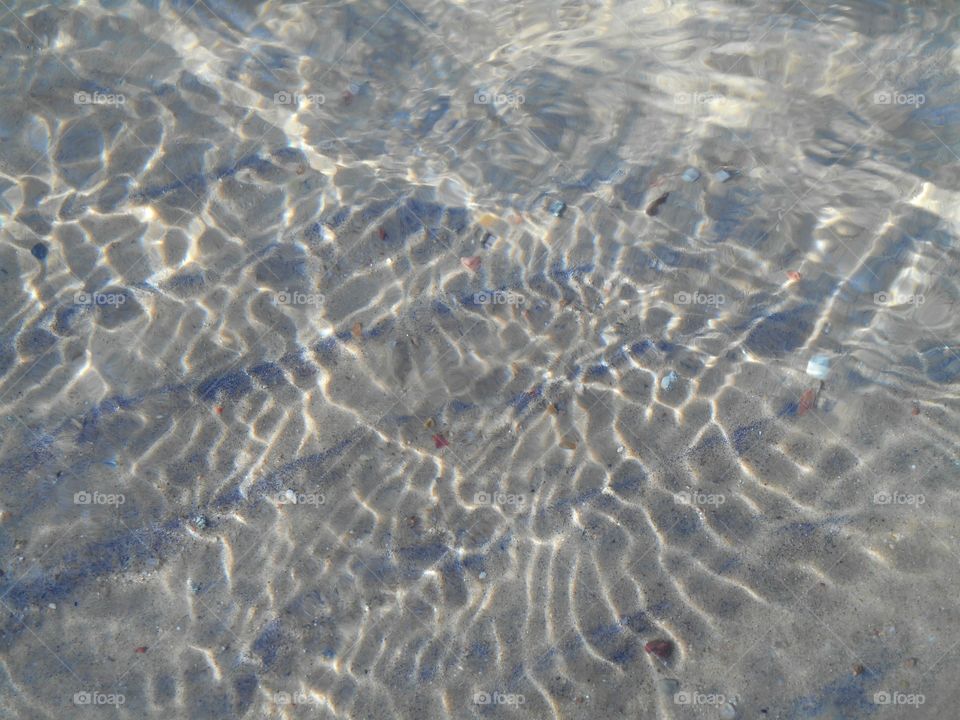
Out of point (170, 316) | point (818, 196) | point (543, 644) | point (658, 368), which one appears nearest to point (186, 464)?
point (170, 316)

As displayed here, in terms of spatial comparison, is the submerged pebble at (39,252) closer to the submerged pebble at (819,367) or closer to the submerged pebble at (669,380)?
Answer: the submerged pebble at (669,380)

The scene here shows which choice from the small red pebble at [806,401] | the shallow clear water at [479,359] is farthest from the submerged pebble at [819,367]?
the small red pebble at [806,401]

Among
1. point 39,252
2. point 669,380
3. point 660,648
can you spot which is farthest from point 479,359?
point 39,252

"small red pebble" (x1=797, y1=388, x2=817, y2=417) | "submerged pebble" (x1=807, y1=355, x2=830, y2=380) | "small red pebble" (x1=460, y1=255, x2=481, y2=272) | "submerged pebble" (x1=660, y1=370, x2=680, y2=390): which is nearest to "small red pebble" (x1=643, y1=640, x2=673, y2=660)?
"submerged pebble" (x1=660, y1=370, x2=680, y2=390)

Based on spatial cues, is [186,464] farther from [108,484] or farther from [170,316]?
[170,316]

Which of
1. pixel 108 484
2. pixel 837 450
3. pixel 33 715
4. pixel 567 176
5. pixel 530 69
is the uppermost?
pixel 530 69

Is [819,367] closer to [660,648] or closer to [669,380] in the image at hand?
[669,380]
